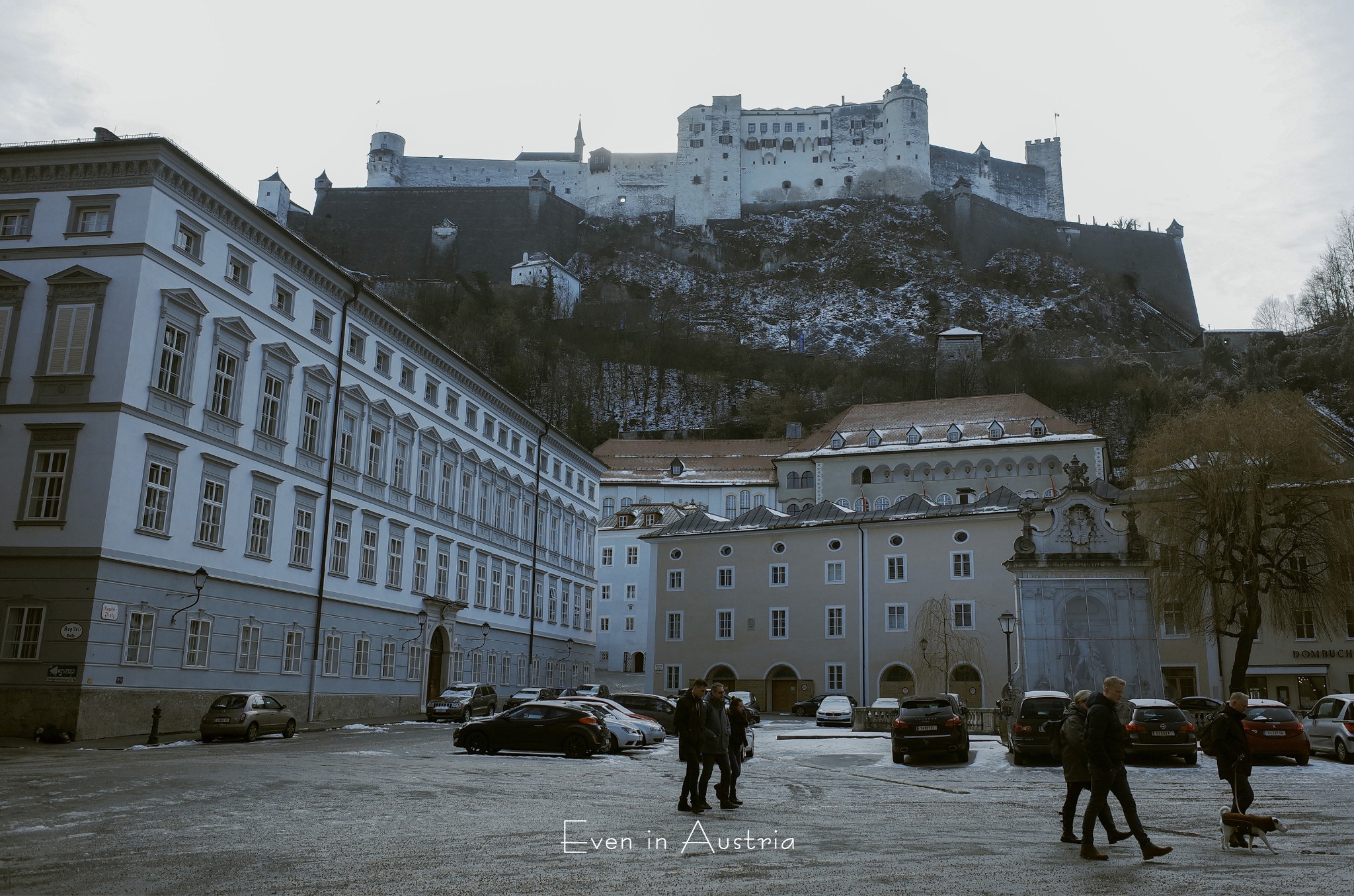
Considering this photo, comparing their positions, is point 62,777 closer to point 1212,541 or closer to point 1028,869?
point 1028,869

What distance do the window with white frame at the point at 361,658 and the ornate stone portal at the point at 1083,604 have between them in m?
21.2

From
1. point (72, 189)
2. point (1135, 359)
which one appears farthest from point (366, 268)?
point (72, 189)

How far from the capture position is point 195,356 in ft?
96.6

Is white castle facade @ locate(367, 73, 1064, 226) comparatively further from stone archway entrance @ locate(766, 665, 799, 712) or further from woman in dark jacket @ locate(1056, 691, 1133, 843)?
woman in dark jacket @ locate(1056, 691, 1133, 843)

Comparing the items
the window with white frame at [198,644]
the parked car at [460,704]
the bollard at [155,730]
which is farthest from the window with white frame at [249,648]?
the parked car at [460,704]

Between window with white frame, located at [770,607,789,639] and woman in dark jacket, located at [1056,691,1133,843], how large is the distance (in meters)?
42.3

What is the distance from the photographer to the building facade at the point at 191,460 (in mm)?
26094

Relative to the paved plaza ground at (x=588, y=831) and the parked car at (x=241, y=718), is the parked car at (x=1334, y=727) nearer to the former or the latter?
the paved plaza ground at (x=588, y=831)

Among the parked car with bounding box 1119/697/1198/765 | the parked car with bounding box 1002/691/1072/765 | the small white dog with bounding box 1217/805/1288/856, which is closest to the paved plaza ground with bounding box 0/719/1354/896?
the small white dog with bounding box 1217/805/1288/856

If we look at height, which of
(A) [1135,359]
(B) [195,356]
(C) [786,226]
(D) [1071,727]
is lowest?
(D) [1071,727]

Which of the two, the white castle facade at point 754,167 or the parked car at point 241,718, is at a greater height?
the white castle facade at point 754,167

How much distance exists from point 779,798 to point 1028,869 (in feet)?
21.5

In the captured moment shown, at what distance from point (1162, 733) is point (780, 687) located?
106 ft

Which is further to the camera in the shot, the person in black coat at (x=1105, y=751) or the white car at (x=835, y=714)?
the white car at (x=835, y=714)
